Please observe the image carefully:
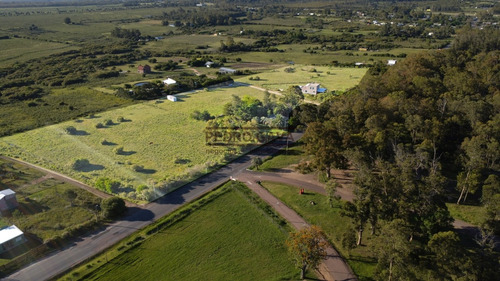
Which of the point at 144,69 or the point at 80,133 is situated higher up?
the point at 144,69

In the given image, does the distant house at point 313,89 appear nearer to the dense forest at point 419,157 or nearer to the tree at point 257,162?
the dense forest at point 419,157

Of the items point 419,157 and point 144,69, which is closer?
point 419,157

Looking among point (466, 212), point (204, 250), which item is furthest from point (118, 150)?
point (466, 212)

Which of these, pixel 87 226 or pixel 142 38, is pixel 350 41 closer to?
pixel 142 38

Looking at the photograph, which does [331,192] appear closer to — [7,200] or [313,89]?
[7,200]

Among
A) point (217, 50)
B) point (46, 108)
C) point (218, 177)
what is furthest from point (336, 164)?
point (217, 50)

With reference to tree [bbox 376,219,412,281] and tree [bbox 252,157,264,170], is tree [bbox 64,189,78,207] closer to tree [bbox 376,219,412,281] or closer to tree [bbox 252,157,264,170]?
tree [bbox 252,157,264,170]
